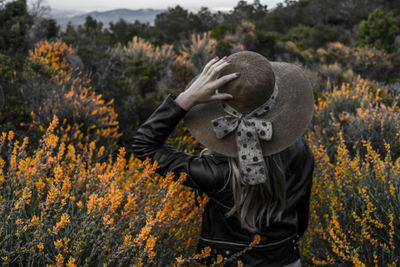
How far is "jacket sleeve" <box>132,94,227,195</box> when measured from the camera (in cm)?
150

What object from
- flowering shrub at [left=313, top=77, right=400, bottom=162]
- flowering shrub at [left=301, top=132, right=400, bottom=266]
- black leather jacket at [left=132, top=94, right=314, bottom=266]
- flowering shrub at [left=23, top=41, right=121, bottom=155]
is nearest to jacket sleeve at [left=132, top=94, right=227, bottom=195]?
black leather jacket at [left=132, top=94, right=314, bottom=266]

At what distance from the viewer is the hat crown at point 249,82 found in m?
1.38

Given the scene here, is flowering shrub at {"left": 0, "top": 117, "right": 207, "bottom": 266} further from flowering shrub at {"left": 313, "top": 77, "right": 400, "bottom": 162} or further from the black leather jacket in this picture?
flowering shrub at {"left": 313, "top": 77, "right": 400, "bottom": 162}

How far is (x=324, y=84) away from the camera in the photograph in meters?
9.04

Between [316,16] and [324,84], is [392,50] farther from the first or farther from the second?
[316,16]

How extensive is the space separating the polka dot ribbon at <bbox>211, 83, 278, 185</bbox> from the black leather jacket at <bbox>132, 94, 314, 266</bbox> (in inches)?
5.5

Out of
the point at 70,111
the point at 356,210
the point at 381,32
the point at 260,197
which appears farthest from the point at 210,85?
the point at 381,32

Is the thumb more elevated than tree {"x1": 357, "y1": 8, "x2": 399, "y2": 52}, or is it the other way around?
the thumb

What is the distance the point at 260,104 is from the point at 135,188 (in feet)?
3.12

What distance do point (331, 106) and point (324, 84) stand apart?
154 inches

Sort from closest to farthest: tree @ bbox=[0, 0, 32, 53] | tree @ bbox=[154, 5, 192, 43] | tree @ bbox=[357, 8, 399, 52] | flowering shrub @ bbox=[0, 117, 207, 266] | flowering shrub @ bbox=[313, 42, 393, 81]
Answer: flowering shrub @ bbox=[0, 117, 207, 266]
tree @ bbox=[0, 0, 32, 53]
flowering shrub @ bbox=[313, 42, 393, 81]
tree @ bbox=[357, 8, 399, 52]
tree @ bbox=[154, 5, 192, 43]

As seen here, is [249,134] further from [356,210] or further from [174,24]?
[174,24]

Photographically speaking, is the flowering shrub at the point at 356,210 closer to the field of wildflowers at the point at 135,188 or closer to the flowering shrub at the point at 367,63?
the field of wildflowers at the point at 135,188

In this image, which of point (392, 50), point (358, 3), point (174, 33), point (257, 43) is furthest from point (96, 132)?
point (358, 3)
